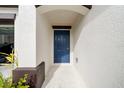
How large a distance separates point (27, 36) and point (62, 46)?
5380 mm

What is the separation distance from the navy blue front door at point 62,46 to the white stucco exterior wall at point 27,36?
5.16 meters

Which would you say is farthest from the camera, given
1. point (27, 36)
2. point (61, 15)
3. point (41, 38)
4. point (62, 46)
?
point (62, 46)

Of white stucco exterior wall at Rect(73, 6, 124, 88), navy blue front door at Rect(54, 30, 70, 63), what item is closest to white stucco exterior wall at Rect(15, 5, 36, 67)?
white stucco exterior wall at Rect(73, 6, 124, 88)

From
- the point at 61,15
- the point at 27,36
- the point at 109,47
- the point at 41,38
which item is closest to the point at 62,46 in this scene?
the point at 61,15

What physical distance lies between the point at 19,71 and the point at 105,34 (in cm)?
235

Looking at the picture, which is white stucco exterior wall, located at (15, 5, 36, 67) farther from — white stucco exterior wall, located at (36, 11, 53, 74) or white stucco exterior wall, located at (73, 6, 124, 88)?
white stucco exterior wall, located at (73, 6, 124, 88)

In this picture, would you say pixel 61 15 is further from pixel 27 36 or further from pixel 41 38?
pixel 27 36

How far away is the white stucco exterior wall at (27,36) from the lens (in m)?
3.90

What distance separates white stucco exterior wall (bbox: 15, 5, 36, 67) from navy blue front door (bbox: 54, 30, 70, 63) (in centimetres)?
516

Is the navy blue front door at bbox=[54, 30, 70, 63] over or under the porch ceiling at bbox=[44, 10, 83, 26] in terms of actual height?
under

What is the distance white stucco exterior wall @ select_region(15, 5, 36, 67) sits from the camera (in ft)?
12.8

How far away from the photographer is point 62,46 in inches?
362
